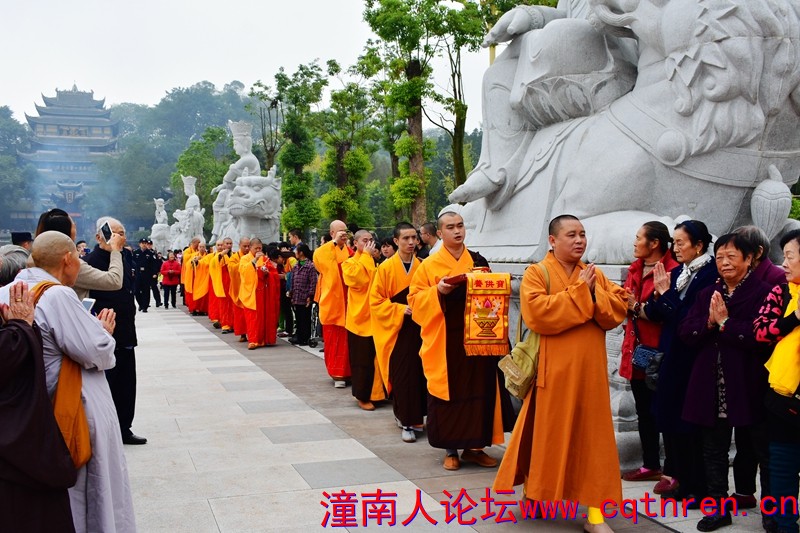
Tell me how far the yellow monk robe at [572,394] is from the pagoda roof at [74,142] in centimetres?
6463

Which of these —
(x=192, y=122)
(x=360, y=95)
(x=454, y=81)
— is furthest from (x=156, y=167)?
(x=454, y=81)

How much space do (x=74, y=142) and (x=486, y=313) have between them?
64812mm

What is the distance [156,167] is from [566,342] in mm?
58487

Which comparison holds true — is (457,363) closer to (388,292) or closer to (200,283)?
(388,292)

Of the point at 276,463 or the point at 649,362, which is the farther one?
the point at 276,463

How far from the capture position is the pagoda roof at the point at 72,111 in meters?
62.5

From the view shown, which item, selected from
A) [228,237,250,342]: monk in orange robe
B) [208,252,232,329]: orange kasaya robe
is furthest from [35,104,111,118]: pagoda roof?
[228,237,250,342]: monk in orange robe

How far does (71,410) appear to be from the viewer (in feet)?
9.32

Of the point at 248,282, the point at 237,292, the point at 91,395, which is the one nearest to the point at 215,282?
the point at 237,292

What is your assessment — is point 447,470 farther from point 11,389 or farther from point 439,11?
point 439,11

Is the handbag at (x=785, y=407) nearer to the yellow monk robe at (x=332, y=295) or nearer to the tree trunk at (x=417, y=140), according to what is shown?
the yellow monk robe at (x=332, y=295)

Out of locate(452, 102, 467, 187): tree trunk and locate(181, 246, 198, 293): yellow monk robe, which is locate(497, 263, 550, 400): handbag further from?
locate(181, 246, 198, 293): yellow monk robe

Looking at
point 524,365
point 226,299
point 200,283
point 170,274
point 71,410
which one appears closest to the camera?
point 71,410

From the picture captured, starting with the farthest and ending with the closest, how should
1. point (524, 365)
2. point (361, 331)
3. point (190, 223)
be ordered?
point (190, 223) < point (361, 331) < point (524, 365)
